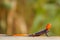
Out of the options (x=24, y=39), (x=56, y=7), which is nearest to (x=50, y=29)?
(x=56, y=7)

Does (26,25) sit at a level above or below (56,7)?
below

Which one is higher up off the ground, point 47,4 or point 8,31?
point 47,4

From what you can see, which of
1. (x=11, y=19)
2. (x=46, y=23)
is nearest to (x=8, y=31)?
(x=11, y=19)

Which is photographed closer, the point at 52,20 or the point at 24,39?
the point at 24,39

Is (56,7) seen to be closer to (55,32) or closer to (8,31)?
(55,32)

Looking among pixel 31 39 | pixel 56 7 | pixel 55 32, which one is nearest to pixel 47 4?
pixel 56 7

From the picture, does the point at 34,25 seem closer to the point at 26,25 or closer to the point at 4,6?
the point at 26,25

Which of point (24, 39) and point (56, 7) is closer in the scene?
point (24, 39)
